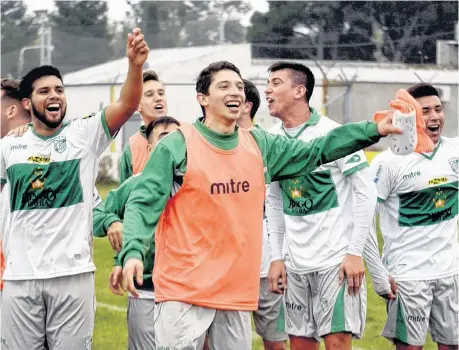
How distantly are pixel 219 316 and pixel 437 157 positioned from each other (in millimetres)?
2873

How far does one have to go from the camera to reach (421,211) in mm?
8250

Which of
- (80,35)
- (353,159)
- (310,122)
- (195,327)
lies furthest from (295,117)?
(80,35)

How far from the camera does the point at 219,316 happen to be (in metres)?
6.20

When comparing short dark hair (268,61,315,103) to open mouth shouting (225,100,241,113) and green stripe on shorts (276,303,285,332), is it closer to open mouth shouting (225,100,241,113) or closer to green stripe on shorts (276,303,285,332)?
green stripe on shorts (276,303,285,332)

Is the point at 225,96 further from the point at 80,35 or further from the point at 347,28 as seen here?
the point at 347,28

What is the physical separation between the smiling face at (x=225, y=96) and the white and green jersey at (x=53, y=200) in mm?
1113

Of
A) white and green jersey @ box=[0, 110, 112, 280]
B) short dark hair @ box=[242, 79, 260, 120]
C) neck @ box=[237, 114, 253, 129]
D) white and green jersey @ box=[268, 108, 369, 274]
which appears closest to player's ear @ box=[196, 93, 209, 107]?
white and green jersey @ box=[0, 110, 112, 280]

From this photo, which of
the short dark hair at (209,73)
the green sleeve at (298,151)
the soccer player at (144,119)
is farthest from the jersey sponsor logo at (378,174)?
the short dark hair at (209,73)

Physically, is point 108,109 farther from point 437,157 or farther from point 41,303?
point 437,157

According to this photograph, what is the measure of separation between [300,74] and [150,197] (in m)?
2.40

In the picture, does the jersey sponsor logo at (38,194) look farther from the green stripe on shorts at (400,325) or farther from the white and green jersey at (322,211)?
the green stripe on shorts at (400,325)

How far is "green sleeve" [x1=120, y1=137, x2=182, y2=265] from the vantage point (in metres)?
5.92

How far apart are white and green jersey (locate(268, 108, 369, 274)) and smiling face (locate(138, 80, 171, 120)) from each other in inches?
66.6

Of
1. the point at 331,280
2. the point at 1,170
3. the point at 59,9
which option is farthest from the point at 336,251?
the point at 59,9
